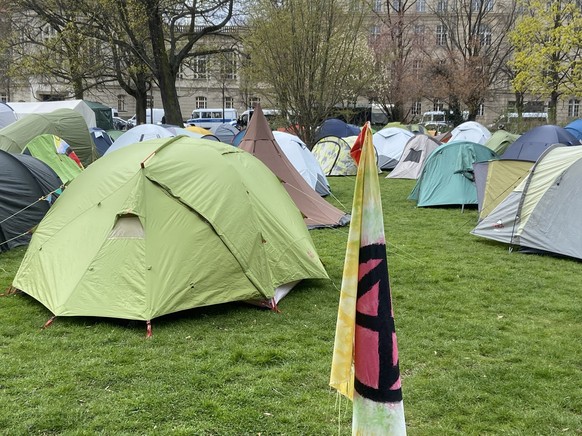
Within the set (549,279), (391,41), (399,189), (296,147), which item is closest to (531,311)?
(549,279)

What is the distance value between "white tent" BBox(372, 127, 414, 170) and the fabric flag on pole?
19.2 meters

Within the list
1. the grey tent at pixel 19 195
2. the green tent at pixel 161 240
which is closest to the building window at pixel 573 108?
the grey tent at pixel 19 195

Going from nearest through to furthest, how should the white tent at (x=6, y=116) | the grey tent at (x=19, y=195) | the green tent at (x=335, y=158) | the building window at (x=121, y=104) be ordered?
the grey tent at (x=19, y=195), the green tent at (x=335, y=158), the white tent at (x=6, y=116), the building window at (x=121, y=104)

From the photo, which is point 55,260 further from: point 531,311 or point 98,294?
point 531,311

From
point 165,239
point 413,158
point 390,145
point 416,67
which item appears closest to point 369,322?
point 165,239

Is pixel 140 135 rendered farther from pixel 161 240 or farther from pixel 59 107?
pixel 161 240

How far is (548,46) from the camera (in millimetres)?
21859

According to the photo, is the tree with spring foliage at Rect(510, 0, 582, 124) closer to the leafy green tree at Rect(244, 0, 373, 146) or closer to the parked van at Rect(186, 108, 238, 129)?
the leafy green tree at Rect(244, 0, 373, 146)

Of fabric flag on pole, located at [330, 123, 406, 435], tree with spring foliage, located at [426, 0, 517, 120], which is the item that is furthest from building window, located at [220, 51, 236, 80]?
fabric flag on pole, located at [330, 123, 406, 435]

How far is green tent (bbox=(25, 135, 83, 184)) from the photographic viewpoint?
36.0 ft

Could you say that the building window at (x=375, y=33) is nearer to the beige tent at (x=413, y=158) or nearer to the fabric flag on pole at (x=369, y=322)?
the beige tent at (x=413, y=158)

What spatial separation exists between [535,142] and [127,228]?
39.4ft

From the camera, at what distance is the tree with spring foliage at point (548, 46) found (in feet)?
70.5

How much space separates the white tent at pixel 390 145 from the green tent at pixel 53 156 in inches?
504
